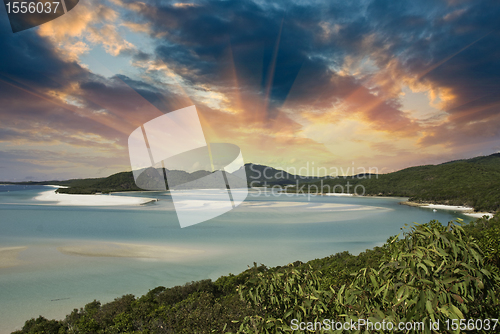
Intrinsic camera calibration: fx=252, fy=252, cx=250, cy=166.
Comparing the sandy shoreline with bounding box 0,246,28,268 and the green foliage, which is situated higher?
the green foliage

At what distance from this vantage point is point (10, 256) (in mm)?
15258

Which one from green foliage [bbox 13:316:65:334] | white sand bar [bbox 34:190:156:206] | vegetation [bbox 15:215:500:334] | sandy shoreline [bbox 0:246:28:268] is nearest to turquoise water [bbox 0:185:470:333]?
sandy shoreline [bbox 0:246:28:268]

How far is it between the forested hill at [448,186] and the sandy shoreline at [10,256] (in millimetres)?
58553

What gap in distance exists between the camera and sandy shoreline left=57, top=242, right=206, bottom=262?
16.0 m

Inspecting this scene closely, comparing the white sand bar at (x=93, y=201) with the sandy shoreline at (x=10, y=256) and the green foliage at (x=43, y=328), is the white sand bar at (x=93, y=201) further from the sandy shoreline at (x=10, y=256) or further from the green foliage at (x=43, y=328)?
the green foliage at (x=43, y=328)

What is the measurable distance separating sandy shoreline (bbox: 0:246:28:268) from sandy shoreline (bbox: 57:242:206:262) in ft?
7.28

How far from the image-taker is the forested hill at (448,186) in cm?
4806

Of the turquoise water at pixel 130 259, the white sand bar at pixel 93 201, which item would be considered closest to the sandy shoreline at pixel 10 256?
the turquoise water at pixel 130 259

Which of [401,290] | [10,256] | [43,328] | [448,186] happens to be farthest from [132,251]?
[448,186]

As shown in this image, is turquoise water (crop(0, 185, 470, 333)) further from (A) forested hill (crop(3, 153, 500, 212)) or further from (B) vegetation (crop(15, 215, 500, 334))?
(A) forested hill (crop(3, 153, 500, 212))

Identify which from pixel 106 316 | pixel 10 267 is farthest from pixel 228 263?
pixel 10 267

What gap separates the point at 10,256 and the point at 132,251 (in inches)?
267

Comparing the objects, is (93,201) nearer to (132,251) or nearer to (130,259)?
(132,251)

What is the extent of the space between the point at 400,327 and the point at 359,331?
0.35 meters
